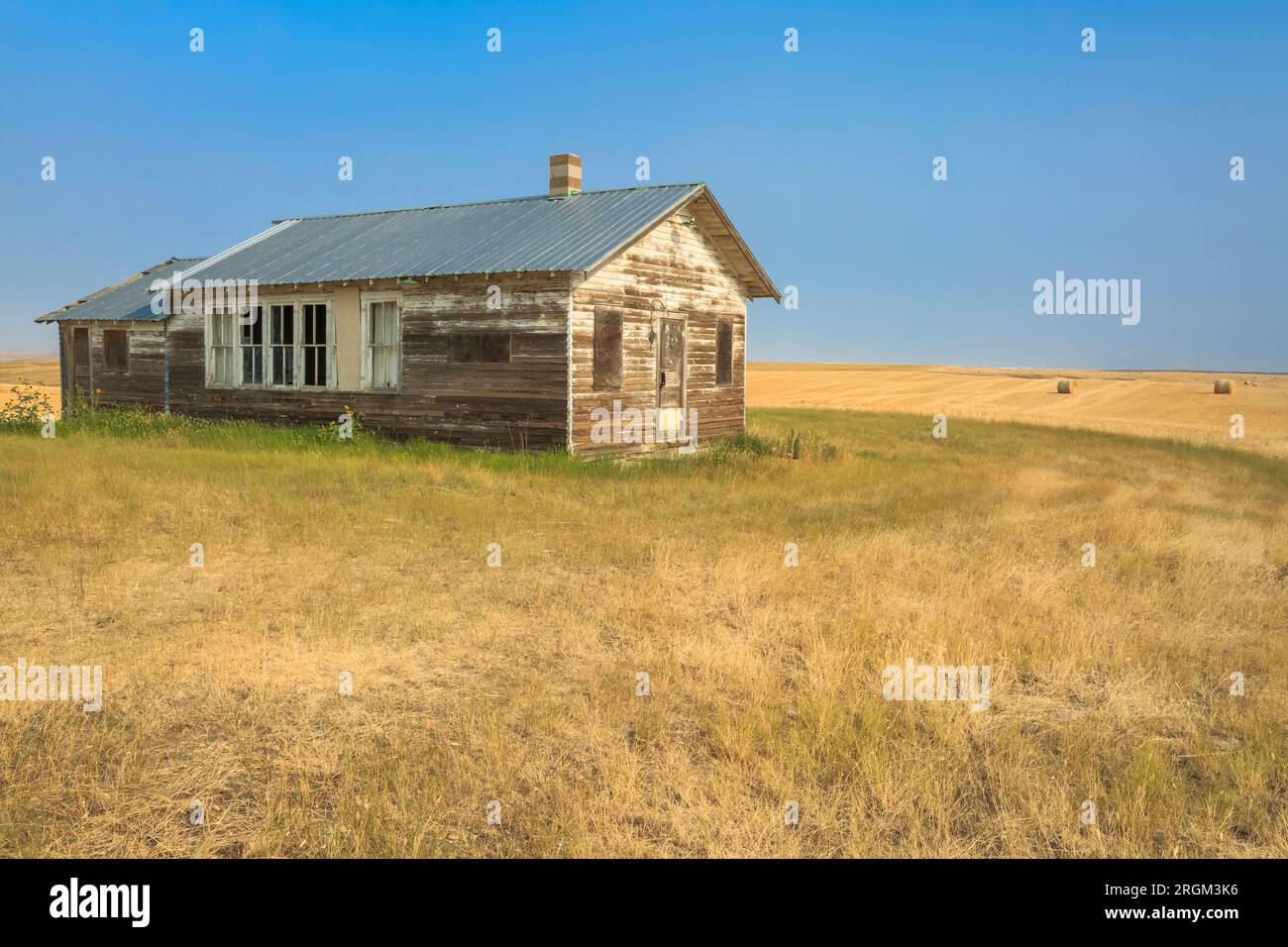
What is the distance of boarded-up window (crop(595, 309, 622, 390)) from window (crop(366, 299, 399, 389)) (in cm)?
422

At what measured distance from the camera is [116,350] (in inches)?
905

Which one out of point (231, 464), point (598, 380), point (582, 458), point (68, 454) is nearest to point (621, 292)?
point (598, 380)

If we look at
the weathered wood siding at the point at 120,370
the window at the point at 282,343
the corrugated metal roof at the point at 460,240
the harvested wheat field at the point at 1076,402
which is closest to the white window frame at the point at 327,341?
the window at the point at 282,343

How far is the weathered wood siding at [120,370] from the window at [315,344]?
16.3ft

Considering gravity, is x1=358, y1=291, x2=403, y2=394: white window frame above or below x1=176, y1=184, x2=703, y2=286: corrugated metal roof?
below

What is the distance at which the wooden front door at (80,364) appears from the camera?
23.9 metres

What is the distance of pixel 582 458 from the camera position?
637 inches

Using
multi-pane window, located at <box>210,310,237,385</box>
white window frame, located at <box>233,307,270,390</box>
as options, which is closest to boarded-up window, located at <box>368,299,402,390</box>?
white window frame, located at <box>233,307,270,390</box>

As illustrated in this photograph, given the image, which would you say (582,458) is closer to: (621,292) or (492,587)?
(621,292)

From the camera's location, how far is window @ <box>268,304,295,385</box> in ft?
64.2

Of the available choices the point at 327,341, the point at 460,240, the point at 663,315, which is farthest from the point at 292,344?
the point at 663,315

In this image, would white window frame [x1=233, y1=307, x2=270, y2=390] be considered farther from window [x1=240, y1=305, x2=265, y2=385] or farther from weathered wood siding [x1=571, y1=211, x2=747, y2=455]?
weathered wood siding [x1=571, y1=211, x2=747, y2=455]

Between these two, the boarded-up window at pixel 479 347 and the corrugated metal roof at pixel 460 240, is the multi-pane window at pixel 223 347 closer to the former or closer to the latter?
the corrugated metal roof at pixel 460 240
